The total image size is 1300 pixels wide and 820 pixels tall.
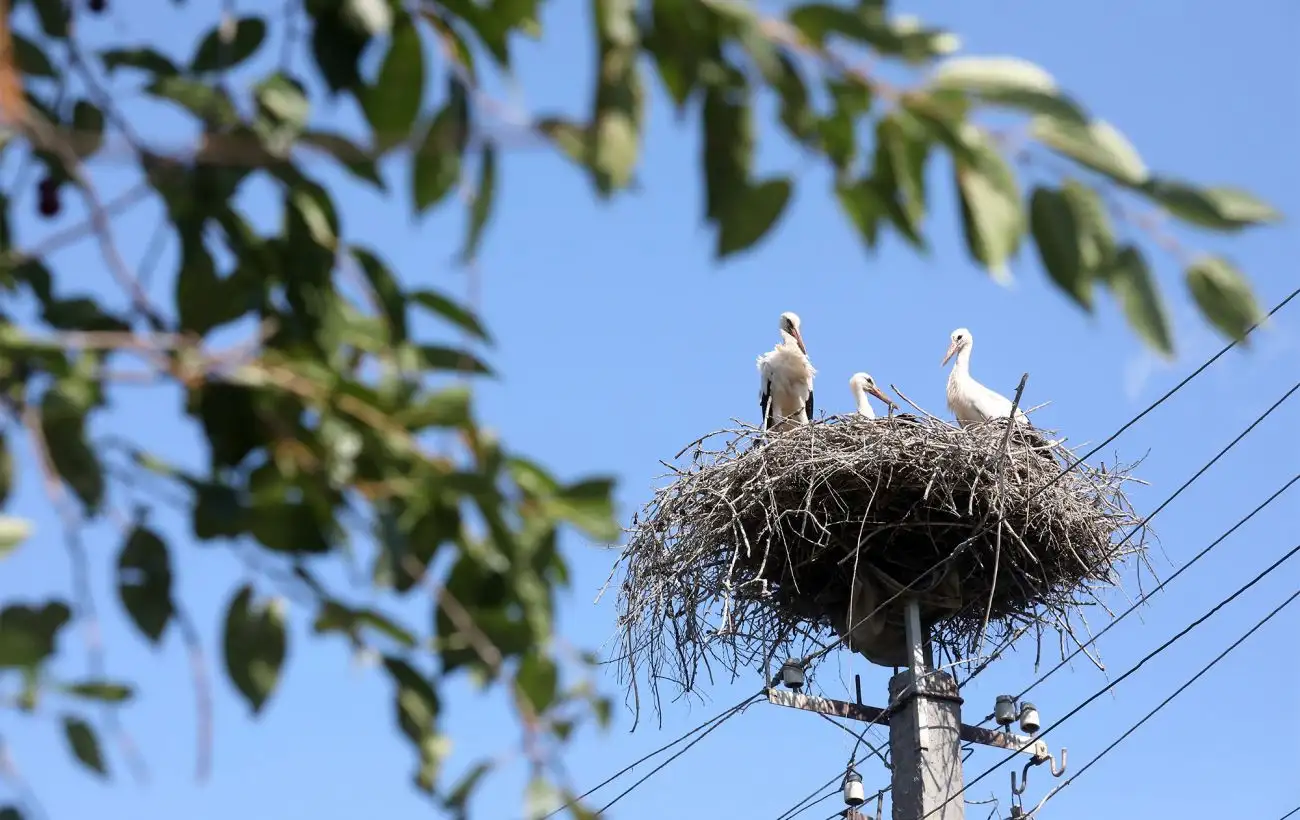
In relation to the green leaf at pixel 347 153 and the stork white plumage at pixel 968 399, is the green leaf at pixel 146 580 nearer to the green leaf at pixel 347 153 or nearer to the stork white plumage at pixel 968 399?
the green leaf at pixel 347 153

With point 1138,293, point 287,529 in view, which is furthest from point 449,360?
point 1138,293

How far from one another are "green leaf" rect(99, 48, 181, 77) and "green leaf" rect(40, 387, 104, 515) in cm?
42

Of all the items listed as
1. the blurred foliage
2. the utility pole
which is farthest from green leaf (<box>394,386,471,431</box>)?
the utility pole

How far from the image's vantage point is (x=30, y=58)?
6.06ft

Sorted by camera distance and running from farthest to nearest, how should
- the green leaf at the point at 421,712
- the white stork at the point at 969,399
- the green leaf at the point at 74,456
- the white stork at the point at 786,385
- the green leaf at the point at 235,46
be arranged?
the white stork at the point at 786,385
the white stork at the point at 969,399
the green leaf at the point at 235,46
the green leaf at the point at 421,712
the green leaf at the point at 74,456

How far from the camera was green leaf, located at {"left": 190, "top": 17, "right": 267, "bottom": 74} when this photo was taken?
1.81 metres

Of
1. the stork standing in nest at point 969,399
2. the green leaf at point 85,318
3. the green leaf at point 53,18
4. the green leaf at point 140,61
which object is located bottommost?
the green leaf at point 85,318

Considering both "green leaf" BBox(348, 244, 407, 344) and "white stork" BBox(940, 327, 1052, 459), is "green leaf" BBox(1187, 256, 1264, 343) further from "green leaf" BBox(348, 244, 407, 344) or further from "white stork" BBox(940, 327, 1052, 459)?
"white stork" BBox(940, 327, 1052, 459)

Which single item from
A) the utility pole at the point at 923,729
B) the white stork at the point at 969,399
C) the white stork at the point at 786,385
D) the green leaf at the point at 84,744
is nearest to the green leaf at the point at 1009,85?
the green leaf at the point at 84,744

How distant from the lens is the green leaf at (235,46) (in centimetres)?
181

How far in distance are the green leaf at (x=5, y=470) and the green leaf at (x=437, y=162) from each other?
1.38 feet

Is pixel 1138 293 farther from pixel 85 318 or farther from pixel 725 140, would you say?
pixel 85 318

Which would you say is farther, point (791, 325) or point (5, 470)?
point (791, 325)

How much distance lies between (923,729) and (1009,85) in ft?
22.3
